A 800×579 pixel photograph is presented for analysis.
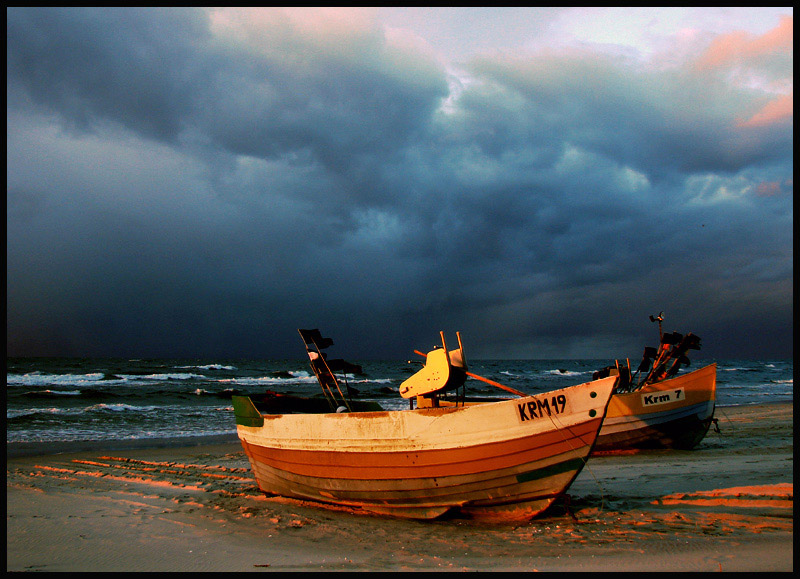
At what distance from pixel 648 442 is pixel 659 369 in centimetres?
247

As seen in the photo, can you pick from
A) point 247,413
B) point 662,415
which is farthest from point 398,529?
point 662,415

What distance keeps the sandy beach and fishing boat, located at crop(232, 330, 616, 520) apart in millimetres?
332

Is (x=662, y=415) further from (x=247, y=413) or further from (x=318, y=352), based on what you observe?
(x=247, y=413)

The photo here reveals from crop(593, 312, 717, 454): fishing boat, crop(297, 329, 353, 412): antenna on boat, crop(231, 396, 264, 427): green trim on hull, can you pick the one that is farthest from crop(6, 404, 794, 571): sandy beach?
crop(297, 329, 353, 412): antenna on boat

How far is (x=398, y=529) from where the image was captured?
6.30m

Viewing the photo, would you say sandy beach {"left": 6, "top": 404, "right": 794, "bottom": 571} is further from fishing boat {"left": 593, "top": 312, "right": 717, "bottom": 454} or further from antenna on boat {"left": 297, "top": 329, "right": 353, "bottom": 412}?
antenna on boat {"left": 297, "top": 329, "right": 353, "bottom": 412}

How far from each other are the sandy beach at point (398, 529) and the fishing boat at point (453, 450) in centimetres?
33

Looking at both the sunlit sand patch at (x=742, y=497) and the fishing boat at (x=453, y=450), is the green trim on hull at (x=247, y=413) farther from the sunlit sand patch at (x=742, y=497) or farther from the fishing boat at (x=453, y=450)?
the sunlit sand patch at (x=742, y=497)

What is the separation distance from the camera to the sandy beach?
515 centimetres

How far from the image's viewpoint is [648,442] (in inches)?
472

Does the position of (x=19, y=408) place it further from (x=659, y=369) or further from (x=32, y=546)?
(x=659, y=369)

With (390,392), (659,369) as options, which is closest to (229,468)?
(659,369)

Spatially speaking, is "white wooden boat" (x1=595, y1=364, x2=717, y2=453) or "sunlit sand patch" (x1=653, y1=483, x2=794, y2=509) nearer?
"sunlit sand patch" (x1=653, y1=483, x2=794, y2=509)

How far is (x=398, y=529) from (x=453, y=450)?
1321mm
